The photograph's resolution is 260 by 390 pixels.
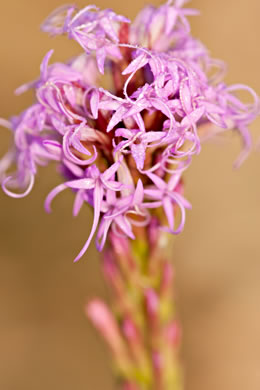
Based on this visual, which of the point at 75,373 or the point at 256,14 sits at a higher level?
the point at 256,14

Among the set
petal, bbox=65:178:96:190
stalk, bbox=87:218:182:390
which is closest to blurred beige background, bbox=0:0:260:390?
stalk, bbox=87:218:182:390

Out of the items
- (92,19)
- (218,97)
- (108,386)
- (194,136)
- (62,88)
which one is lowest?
(108,386)

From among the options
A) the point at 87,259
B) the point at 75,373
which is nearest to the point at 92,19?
the point at 87,259

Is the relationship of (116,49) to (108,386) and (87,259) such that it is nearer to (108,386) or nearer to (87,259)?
(87,259)

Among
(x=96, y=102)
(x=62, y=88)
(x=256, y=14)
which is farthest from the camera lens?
(x=256, y=14)

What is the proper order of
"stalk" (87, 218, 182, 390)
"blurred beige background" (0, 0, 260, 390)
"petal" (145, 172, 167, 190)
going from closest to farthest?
"petal" (145, 172, 167, 190)
"stalk" (87, 218, 182, 390)
"blurred beige background" (0, 0, 260, 390)

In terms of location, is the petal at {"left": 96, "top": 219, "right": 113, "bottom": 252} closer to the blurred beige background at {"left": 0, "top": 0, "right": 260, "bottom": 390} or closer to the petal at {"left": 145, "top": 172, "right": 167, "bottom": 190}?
the petal at {"left": 145, "top": 172, "right": 167, "bottom": 190}

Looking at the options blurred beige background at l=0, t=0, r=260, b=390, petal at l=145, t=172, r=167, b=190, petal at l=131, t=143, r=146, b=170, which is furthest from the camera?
blurred beige background at l=0, t=0, r=260, b=390

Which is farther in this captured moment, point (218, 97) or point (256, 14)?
point (256, 14)

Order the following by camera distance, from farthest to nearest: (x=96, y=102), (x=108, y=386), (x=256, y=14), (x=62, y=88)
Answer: (x=256, y=14)
(x=108, y=386)
(x=62, y=88)
(x=96, y=102)
